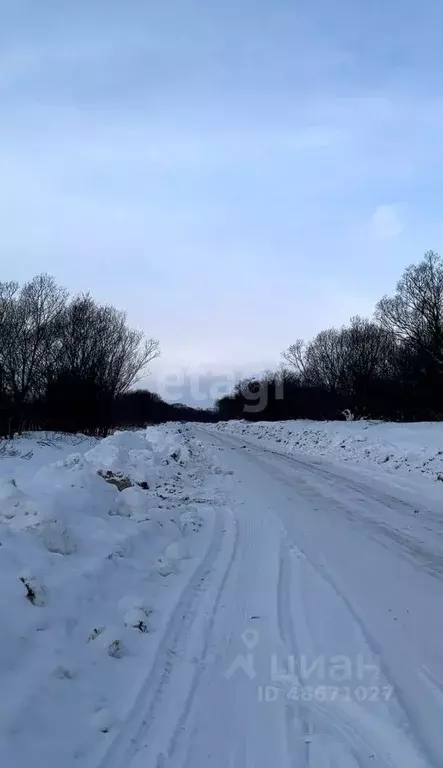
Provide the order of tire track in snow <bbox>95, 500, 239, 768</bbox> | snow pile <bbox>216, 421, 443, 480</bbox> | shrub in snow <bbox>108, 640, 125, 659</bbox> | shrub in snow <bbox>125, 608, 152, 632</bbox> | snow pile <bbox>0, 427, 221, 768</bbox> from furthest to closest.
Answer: snow pile <bbox>216, 421, 443, 480</bbox> < shrub in snow <bbox>125, 608, 152, 632</bbox> < shrub in snow <bbox>108, 640, 125, 659</bbox> < snow pile <bbox>0, 427, 221, 768</bbox> < tire track in snow <bbox>95, 500, 239, 768</bbox>

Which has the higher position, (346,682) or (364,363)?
(364,363)

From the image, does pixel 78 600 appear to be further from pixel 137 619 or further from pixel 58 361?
pixel 58 361

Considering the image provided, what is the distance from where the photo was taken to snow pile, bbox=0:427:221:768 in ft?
10.9

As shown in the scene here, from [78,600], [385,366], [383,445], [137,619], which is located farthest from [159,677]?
[385,366]

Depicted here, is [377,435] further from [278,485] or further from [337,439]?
[278,485]

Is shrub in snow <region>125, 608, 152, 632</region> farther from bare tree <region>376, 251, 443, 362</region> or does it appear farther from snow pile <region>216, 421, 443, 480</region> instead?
bare tree <region>376, 251, 443, 362</region>

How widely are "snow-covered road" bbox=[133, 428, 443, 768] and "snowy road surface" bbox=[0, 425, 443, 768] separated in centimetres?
1

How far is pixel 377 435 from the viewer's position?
22781 millimetres

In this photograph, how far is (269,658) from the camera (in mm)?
4180

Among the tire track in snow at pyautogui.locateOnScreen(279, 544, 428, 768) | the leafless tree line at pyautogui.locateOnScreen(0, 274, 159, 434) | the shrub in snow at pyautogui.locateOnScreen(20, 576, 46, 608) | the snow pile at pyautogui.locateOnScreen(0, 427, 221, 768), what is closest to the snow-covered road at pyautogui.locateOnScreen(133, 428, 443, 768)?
the tire track in snow at pyautogui.locateOnScreen(279, 544, 428, 768)

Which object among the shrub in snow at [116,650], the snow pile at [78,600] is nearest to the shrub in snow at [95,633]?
the snow pile at [78,600]

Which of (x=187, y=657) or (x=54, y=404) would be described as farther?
(x=54, y=404)

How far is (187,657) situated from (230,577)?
6.50 ft

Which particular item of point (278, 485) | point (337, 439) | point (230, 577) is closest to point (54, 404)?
point (337, 439)
